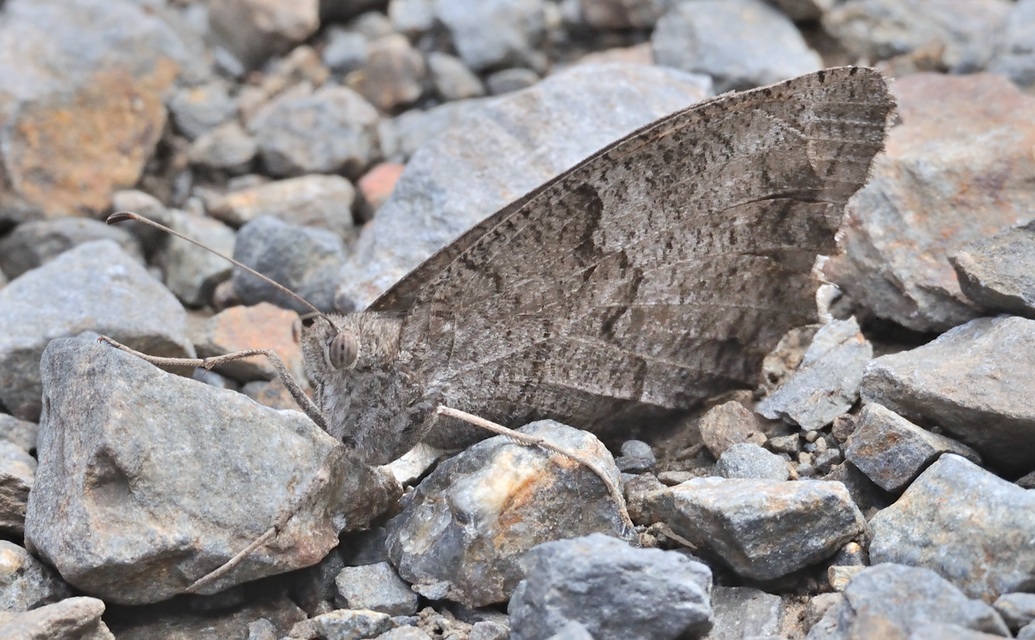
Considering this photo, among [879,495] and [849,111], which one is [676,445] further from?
[849,111]

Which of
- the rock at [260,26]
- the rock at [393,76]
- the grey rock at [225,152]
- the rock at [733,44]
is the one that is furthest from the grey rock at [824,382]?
the rock at [260,26]

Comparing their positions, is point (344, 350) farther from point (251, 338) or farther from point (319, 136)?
point (319, 136)

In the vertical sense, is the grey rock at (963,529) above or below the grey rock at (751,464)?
above

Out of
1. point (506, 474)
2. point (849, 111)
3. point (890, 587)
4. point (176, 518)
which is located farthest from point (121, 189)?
point (890, 587)

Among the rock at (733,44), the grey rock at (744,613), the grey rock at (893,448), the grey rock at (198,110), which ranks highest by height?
the rock at (733,44)

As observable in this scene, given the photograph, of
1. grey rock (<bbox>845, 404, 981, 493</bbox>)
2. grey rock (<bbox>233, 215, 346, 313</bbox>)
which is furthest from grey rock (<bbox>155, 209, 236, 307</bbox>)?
grey rock (<bbox>845, 404, 981, 493</bbox>)

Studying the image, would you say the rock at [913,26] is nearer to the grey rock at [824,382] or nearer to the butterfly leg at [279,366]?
the grey rock at [824,382]

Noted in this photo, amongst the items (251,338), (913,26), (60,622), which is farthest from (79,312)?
(913,26)
